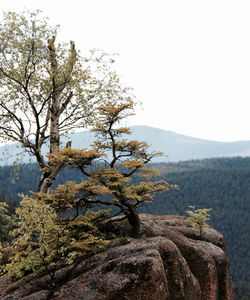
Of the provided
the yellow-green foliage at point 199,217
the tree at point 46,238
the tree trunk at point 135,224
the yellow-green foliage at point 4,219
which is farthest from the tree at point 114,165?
the yellow-green foliage at point 4,219

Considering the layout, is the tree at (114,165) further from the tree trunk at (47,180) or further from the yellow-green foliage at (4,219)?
the yellow-green foliage at (4,219)

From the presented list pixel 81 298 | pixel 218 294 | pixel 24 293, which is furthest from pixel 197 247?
pixel 24 293

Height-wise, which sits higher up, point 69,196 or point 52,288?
point 69,196

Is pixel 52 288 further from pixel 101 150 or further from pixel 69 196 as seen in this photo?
pixel 101 150

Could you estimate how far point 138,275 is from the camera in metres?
11.2

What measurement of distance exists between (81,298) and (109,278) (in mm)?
1223

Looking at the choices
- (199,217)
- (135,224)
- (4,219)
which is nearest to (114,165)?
(135,224)

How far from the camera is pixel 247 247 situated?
606ft

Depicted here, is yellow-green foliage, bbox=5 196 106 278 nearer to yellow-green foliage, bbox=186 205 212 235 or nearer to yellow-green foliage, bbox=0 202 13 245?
yellow-green foliage, bbox=0 202 13 245

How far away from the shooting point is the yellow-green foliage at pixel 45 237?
10586mm

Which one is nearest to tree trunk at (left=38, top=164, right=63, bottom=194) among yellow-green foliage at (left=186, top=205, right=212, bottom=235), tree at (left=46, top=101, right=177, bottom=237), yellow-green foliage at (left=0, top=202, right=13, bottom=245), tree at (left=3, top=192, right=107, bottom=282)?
yellow-green foliage at (left=0, top=202, right=13, bottom=245)

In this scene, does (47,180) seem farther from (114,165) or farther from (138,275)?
(138,275)

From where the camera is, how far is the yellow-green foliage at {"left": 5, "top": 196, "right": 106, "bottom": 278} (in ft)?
34.7

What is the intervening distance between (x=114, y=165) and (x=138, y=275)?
17.3 feet
